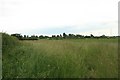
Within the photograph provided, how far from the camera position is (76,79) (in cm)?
737

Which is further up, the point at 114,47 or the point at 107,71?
the point at 114,47

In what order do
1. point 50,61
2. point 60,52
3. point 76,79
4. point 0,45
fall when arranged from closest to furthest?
point 76,79
point 50,61
point 60,52
point 0,45

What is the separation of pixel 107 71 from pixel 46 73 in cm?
196

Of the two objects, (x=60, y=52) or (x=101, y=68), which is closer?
(x=101, y=68)

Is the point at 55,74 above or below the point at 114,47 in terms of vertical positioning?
below

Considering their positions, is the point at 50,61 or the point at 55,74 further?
the point at 50,61

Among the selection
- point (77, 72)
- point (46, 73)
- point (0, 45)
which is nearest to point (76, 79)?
point (77, 72)

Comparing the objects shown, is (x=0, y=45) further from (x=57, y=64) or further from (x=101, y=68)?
(x=101, y=68)

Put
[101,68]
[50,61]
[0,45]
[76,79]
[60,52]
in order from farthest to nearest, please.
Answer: [0,45] < [60,52] < [50,61] < [101,68] < [76,79]

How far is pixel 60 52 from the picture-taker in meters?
9.90

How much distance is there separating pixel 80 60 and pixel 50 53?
1.57 metres

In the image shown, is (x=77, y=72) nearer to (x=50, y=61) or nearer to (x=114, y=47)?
(x=50, y=61)

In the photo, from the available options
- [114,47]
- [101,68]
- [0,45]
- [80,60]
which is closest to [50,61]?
[80,60]

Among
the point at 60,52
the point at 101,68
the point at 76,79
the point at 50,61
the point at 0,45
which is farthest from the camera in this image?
the point at 0,45
